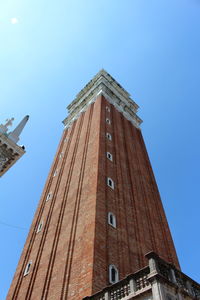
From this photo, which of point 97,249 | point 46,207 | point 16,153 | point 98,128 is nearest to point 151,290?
point 97,249

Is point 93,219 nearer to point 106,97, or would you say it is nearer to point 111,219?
point 111,219

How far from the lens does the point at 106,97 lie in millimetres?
30953

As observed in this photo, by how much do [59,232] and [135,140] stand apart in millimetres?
14547

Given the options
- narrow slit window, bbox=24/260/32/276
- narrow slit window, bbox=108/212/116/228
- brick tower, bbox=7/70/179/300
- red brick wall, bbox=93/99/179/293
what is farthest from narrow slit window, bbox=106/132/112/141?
narrow slit window, bbox=24/260/32/276

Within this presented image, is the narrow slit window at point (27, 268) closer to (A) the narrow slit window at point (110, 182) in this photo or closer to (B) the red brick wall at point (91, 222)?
(B) the red brick wall at point (91, 222)

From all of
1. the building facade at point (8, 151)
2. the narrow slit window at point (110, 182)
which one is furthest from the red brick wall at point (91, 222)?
the building facade at point (8, 151)

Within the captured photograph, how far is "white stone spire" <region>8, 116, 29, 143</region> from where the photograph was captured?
13914 millimetres

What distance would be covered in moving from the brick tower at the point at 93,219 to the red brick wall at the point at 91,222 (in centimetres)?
5

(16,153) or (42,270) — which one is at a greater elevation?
(16,153)

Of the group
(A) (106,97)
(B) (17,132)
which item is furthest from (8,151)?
(A) (106,97)

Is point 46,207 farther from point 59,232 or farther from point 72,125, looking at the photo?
point 72,125

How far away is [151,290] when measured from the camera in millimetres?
7750

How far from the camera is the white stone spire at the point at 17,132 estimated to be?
45.6ft

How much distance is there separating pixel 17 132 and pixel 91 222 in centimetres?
545
